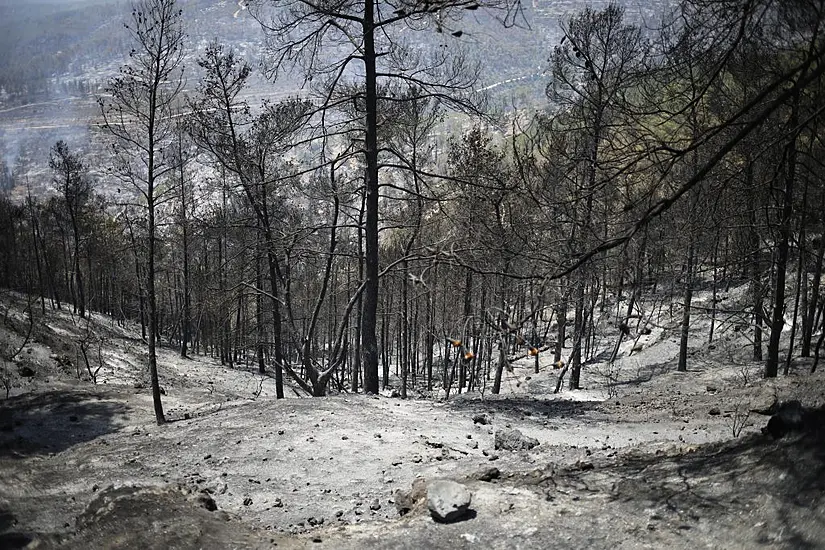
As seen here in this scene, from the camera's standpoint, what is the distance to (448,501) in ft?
12.9

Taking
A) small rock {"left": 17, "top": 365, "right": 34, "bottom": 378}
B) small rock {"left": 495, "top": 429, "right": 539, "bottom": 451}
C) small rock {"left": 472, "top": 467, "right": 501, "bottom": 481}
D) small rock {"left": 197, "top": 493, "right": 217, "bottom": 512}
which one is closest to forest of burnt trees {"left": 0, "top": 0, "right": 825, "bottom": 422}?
small rock {"left": 472, "top": 467, "right": 501, "bottom": 481}

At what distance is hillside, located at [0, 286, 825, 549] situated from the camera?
3525 mm

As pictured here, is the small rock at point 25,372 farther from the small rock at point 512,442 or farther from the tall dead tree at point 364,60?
the small rock at point 512,442

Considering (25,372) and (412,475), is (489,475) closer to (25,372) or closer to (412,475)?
(412,475)

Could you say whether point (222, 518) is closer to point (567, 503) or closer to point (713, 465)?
point (567, 503)

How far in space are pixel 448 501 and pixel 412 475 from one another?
65.4 inches

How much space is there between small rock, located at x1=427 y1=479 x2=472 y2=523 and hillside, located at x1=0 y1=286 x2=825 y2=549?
0.23ft

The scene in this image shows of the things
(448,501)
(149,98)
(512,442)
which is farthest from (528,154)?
(149,98)

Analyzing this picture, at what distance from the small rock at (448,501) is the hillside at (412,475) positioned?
70 mm

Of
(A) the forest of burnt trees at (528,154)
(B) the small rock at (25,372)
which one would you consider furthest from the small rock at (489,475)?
(B) the small rock at (25,372)

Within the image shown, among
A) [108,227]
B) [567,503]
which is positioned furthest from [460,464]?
[108,227]

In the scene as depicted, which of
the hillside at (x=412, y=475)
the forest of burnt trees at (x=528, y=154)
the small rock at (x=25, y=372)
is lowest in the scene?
the small rock at (x=25, y=372)

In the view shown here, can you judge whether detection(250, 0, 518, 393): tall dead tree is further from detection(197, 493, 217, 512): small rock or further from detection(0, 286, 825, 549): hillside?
detection(197, 493, 217, 512): small rock

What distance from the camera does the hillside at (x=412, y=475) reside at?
11.6 ft
